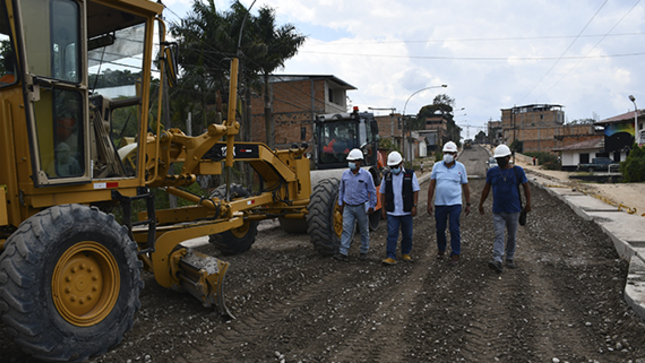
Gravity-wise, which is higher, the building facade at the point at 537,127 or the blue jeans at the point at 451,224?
the building facade at the point at 537,127

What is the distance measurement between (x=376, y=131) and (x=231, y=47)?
37.0 ft

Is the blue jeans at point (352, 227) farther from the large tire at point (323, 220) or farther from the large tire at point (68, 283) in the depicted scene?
the large tire at point (68, 283)

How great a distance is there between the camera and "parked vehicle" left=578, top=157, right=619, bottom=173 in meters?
38.2

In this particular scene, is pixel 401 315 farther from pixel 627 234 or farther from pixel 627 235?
pixel 627 234

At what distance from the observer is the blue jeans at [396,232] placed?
7777mm

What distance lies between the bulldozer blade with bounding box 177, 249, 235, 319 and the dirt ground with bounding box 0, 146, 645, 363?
0.17 meters

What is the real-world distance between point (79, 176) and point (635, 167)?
91.8 feet

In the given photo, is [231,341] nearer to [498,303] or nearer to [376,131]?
[498,303]

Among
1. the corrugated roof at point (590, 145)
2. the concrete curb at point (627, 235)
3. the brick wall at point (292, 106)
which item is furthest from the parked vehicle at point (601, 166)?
the concrete curb at point (627, 235)

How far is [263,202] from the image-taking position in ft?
26.8

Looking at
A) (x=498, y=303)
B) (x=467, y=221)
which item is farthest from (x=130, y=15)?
(x=467, y=221)

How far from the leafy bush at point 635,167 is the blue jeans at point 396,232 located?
887 inches

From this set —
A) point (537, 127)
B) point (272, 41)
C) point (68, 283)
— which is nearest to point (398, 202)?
point (68, 283)

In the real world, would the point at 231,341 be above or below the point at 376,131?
below
